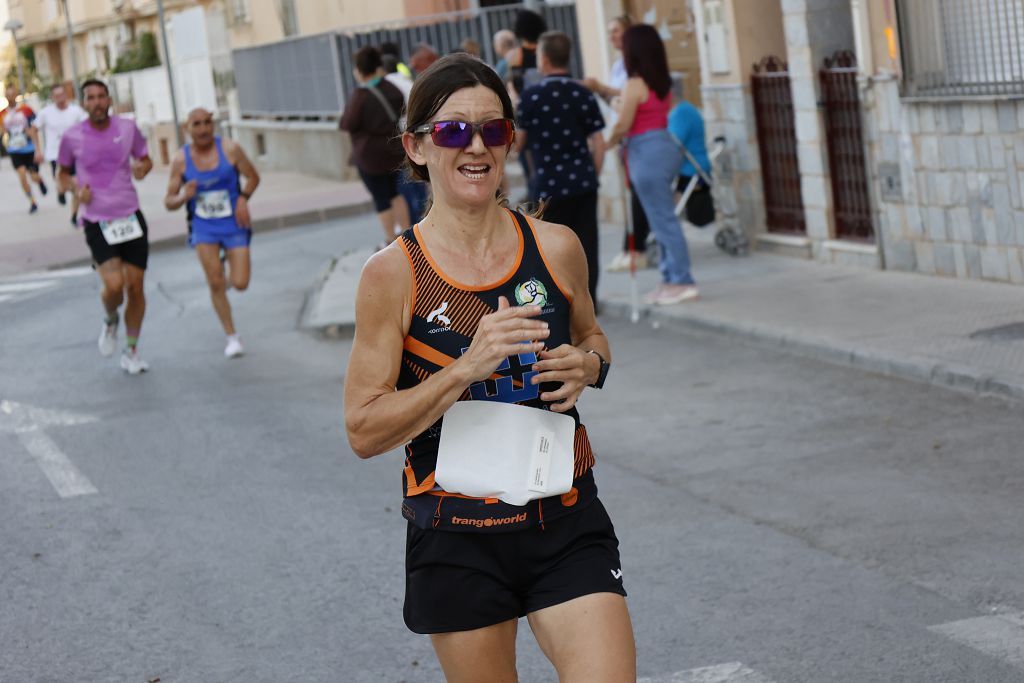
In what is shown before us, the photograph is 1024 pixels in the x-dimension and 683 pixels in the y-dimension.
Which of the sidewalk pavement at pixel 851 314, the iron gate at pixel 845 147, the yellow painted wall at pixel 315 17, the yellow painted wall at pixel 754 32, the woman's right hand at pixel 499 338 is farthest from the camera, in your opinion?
the yellow painted wall at pixel 315 17

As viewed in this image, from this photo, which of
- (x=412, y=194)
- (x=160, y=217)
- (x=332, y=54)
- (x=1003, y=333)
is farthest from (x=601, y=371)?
(x=332, y=54)

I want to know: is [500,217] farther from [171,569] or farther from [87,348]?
[87,348]

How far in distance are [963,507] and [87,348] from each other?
8836mm

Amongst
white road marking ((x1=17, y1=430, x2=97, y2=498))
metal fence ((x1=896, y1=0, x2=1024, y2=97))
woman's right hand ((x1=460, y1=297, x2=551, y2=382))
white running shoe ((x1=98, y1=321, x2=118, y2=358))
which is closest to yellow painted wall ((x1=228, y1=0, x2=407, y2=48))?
white running shoe ((x1=98, y1=321, x2=118, y2=358))

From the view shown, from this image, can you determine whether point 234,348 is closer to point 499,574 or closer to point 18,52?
point 499,574

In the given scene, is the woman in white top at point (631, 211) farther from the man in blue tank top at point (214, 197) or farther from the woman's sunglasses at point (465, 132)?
the woman's sunglasses at point (465, 132)

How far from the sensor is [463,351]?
137 inches

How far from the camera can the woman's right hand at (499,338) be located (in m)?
3.24

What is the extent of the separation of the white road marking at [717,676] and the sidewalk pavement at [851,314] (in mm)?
3794

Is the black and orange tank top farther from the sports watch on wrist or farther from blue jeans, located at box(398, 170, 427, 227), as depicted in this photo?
blue jeans, located at box(398, 170, 427, 227)

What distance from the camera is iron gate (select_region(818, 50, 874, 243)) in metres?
13.5

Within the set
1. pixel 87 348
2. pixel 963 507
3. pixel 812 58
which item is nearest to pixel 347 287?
pixel 87 348

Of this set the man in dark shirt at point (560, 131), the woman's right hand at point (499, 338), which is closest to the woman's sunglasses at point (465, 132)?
the woman's right hand at point (499, 338)

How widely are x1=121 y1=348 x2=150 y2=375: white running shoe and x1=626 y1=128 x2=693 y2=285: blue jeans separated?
12.6 feet
